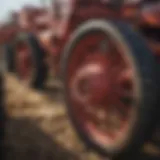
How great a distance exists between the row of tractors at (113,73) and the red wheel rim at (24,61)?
3.86 feet

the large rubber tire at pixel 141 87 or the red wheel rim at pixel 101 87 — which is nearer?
the large rubber tire at pixel 141 87

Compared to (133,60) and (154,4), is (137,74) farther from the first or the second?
(154,4)

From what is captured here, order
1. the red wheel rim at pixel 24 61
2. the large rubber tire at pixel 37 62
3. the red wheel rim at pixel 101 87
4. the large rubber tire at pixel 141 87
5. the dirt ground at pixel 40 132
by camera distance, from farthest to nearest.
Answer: the red wheel rim at pixel 24 61 < the large rubber tire at pixel 37 62 < the dirt ground at pixel 40 132 < the red wheel rim at pixel 101 87 < the large rubber tire at pixel 141 87

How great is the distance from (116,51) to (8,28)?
3.94 metres

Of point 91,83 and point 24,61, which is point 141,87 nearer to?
point 91,83

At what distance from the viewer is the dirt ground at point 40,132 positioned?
265 centimetres

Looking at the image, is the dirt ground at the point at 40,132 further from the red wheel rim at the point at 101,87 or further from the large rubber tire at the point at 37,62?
the large rubber tire at the point at 37,62

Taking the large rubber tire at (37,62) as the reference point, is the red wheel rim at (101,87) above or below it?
above

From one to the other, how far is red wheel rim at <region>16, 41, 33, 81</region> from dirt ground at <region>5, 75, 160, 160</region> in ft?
1.90

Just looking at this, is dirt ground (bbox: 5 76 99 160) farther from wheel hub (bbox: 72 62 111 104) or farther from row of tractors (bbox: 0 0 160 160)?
wheel hub (bbox: 72 62 111 104)

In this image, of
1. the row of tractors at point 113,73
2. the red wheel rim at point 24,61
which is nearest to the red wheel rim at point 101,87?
the row of tractors at point 113,73

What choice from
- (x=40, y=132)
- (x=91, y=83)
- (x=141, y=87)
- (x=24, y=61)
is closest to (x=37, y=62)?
(x=24, y=61)

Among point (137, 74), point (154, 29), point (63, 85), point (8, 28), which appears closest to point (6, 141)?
point (63, 85)

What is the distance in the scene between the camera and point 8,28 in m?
6.29
